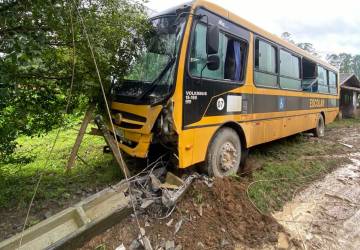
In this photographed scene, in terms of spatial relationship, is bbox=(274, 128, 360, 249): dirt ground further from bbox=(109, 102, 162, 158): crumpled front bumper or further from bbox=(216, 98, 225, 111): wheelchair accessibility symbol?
→ bbox=(109, 102, 162, 158): crumpled front bumper

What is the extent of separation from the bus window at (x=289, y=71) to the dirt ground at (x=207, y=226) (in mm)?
3906

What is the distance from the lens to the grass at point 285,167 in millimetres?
4902

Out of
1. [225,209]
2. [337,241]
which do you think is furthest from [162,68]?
[337,241]

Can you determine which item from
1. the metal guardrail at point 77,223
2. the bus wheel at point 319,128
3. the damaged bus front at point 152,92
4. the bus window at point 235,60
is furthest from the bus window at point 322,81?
the metal guardrail at point 77,223

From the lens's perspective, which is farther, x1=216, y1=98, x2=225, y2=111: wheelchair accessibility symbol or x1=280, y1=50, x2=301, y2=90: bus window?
x1=280, y1=50, x2=301, y2=90: bus window

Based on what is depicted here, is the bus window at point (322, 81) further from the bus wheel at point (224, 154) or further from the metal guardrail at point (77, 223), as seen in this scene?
the metal guardrail at point (77, 223)

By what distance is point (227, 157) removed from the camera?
17.5 ft

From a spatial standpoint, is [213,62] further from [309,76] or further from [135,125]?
[309,76]

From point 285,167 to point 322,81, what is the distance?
5758 mm

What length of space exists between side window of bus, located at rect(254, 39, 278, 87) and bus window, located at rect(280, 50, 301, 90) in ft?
1.54

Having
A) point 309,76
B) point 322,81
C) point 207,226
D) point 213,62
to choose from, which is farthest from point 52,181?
point 322,81

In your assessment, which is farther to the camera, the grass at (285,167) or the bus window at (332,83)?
the bus window at (332,83)

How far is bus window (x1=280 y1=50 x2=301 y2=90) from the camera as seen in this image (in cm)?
734

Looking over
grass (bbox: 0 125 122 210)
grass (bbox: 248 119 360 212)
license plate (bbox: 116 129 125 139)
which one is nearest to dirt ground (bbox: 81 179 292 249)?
grass (bbox: 248 119 360 212)
